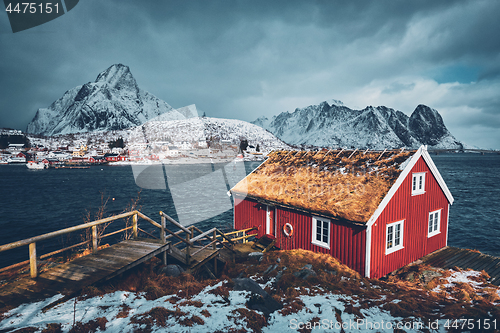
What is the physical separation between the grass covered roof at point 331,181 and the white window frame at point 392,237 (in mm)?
2128

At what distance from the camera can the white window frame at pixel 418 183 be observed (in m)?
14.1

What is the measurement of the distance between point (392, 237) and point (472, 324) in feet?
24.0

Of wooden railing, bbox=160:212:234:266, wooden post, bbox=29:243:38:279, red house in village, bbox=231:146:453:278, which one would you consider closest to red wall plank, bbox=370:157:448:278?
red house in village, bbox=231:146:453:278

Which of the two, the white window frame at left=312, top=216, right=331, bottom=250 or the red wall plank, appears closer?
the red wall plank

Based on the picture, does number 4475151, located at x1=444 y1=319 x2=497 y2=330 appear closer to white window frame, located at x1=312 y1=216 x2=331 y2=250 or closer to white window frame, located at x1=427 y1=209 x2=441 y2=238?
white window frame, located at x1=312 y1=216 x2=331 y2=250

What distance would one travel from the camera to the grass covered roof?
12.6 m

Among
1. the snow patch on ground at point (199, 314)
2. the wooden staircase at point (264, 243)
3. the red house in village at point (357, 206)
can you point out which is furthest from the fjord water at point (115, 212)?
the snow patch on ground at point (199, 314)

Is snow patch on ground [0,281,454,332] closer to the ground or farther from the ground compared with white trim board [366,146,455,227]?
closer to the ground

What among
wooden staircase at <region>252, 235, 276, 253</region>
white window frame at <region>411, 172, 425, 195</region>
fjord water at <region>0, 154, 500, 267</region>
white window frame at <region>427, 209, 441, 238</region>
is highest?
white window frame at <region>411, 172, 425, 195</region>

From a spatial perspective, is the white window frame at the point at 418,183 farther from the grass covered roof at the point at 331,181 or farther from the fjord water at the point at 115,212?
the fjord water at the point at 115,212

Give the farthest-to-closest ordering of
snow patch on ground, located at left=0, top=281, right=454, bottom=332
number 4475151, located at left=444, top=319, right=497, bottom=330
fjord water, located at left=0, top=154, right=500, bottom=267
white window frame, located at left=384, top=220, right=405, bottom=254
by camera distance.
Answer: fjord water, located at left=0, top=154, right=500, bottom=267
white window frame, located at left=384, top=220, right=405, bottom=254
number 4475151, located at left=444, top=319, right=497, bottom=330
snow patch on ground, located at left=0, top=281, right=454, bottom=332

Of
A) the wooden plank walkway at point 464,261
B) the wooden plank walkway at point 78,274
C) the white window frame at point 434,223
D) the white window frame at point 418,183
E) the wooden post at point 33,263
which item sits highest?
the white window frame at point 418,183

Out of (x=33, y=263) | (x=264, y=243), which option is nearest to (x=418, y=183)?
(x=264, y=243)

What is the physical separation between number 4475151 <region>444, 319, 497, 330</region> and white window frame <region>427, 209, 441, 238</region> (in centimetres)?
1051
